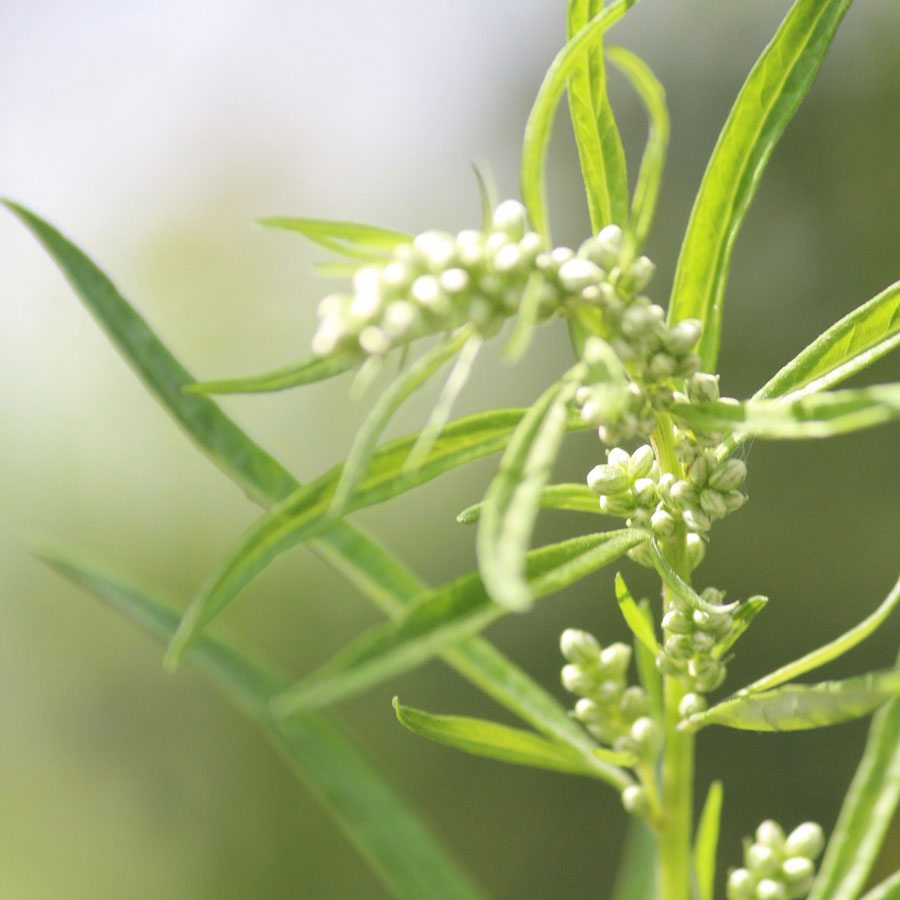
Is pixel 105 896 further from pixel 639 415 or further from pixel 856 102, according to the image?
pixel 856 102

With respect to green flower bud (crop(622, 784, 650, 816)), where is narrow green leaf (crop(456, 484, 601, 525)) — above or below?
above

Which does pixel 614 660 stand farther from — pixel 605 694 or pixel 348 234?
pixel 348 234

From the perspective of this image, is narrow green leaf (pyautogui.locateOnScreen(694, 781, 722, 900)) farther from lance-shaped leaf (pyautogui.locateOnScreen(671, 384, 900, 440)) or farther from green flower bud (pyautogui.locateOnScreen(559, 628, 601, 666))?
lance-shaped leaf (pyautogui.locateOnScreen(671, 384, 900, 440))

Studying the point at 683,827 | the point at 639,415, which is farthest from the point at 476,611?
the point at 683,827

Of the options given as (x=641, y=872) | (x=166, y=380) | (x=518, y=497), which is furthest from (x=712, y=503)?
(x=641, y=872)

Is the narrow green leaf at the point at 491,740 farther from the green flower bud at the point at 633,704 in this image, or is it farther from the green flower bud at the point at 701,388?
the green flower bud at the point at 701,388

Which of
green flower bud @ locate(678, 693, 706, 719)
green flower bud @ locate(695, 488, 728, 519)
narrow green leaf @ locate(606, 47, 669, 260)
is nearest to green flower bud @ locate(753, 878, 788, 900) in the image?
green flower bud @ locate(678, 693, 706, 719)

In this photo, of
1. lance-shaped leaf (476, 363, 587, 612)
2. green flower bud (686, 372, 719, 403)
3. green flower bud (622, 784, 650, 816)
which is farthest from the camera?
green flower bud (622, 784, 650, 816)
